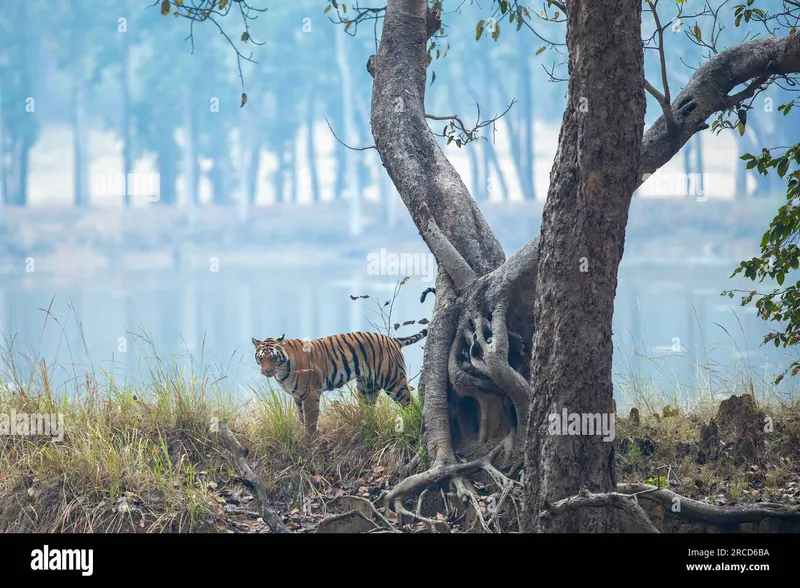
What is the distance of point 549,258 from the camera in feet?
14.2

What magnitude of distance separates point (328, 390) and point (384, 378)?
0.49 meters

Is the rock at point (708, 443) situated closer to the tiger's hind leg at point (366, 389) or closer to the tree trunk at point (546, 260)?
the tree trunk at point (546, 260)

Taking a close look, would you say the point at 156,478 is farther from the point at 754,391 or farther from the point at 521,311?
the point at 754,391

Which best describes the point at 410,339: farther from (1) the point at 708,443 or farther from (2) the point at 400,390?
(1) the point at 708,443

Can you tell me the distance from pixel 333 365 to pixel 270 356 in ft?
2.01

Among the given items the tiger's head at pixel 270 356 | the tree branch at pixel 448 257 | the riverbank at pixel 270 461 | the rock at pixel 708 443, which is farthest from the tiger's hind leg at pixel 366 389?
the rock at pixel 708 443

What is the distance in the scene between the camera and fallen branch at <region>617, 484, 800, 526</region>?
4789mm

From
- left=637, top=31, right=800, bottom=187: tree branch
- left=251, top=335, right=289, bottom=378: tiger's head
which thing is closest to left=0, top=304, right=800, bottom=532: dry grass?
left=251, top=335, right=289, bottom=378: tiger's head

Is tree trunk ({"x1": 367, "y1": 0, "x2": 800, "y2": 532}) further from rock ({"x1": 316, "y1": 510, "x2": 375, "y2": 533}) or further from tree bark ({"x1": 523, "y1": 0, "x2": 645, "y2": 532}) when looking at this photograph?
rock ({"x1": 316, "y1": 510, "x2": 375, "y2": 533})

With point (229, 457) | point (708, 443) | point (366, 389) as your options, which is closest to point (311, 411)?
point (366, 389)

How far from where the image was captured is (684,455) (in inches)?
226

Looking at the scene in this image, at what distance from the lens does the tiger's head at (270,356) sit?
6324mm

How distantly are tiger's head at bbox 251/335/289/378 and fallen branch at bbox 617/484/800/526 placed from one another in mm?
2764
